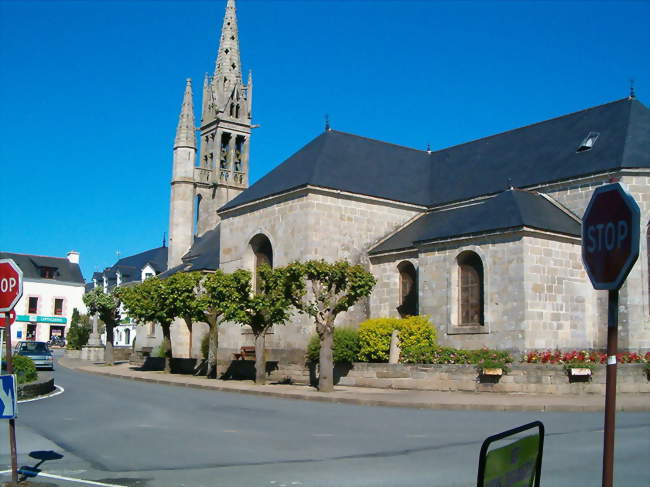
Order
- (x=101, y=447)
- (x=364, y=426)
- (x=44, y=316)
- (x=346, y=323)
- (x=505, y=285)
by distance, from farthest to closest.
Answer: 1. (x=44, y=316)
2. (x=346, y=323)
3. (x=505, y=285)
4. (x=364, y=426)
5. (x=101, y=447)

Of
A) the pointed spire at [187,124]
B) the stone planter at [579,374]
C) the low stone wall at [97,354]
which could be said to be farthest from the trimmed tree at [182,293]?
the pointed spire at [187,124]

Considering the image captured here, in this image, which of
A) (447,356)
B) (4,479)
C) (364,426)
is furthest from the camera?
(447,356)

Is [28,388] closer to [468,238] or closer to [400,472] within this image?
[400,472]

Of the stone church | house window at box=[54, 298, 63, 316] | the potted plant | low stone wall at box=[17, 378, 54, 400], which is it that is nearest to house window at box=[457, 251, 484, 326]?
the stone church

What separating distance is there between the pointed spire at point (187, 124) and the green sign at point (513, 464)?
52.6 metres

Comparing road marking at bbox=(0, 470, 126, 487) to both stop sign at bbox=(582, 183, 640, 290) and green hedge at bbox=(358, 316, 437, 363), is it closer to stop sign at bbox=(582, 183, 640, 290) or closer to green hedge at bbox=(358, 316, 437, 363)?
stop sign at bbox=(582, 183, 640, 290)

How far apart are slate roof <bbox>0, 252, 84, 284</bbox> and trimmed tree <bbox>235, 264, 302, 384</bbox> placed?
55.6 meters

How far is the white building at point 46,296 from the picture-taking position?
72.9 meters

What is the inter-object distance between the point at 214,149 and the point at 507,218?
34.5 m

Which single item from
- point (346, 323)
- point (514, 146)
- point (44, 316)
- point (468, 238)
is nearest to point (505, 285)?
point (468, 238)

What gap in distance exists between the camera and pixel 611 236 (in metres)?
3.54

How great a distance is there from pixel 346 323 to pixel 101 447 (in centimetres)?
2020

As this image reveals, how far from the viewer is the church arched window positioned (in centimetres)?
3294

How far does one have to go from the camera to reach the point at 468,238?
Result: 25.5 metres
